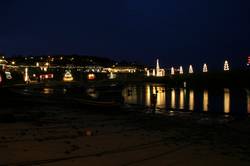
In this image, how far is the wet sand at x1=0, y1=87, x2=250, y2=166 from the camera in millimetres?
10969

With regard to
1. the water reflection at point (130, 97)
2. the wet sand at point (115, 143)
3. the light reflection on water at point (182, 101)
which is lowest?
the light reflection on water at point (182, 101)

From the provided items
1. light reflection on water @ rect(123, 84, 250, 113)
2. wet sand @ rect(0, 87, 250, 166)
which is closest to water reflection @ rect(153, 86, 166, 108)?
light reflection on water @ rect(123, 84, 250, 113)

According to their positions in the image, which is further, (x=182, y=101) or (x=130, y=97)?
(x=130, y=97)

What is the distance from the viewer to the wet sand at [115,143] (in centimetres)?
1097

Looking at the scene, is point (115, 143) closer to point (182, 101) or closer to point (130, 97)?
point (182, 101)

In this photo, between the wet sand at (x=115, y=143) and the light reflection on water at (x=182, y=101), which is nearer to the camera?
the wet sand at (x=115, y=143)

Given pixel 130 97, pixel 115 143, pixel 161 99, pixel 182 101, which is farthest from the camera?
pixel 130 97

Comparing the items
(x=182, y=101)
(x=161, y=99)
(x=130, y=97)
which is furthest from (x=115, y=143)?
(x=130, y=97)

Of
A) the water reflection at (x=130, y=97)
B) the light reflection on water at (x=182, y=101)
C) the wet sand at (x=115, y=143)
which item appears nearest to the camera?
the wet sand at (x=115, y=143)

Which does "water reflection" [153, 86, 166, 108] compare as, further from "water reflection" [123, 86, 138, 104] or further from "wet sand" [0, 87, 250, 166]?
"wet sand" [0, 87, 250, 166]

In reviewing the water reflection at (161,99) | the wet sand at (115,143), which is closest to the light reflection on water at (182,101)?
the water reflection at (161,99)

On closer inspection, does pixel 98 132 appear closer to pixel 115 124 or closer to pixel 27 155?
pixel 115 124

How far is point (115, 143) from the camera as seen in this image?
13.6m

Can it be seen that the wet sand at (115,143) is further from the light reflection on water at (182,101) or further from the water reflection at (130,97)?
the water reflection at (130,97)
